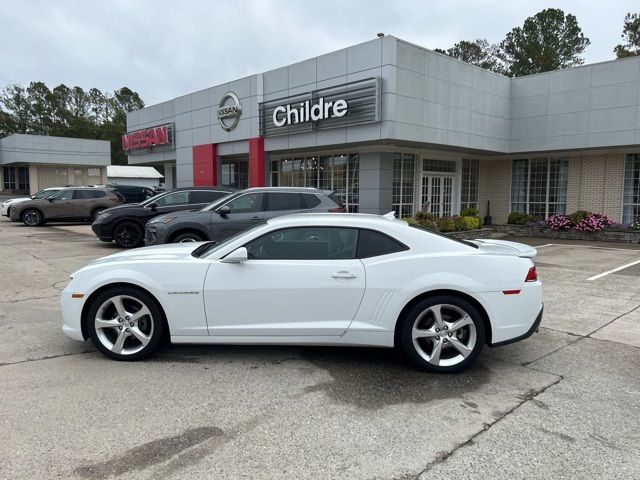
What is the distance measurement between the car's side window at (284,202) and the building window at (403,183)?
280 inches

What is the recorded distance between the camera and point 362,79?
1458 cm

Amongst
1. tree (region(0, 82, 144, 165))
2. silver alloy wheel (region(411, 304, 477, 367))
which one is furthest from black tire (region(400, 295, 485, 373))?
tree (region(0, 82, 144, 165))

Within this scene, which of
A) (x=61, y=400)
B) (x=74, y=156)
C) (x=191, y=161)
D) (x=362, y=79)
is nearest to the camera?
(x=61, y=400)

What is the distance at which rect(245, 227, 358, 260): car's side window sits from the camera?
461cm

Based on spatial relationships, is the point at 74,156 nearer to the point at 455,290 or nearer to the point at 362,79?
the point at 362,79

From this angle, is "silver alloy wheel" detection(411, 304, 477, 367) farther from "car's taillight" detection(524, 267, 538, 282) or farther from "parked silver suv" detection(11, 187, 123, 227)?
"parked silver suv" detection(11, 187, 123, 227)

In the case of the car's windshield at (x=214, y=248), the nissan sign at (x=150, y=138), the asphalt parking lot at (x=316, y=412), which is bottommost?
the asphalt parking lot at (x=316, y=412)

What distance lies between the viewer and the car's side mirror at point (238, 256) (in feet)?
14.7

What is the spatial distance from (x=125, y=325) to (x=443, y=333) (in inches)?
119

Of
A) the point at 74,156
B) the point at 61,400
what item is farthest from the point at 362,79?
the point at 74,156

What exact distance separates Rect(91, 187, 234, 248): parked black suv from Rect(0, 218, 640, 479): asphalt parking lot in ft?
23.9

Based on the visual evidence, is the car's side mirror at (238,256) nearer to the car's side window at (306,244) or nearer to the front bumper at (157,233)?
the car's side window at (306,244)

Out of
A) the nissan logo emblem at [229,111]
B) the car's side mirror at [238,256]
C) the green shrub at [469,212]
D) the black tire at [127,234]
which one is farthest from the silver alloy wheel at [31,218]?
the car's side mirror at [238,256]

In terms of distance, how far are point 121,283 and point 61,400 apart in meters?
1.18
